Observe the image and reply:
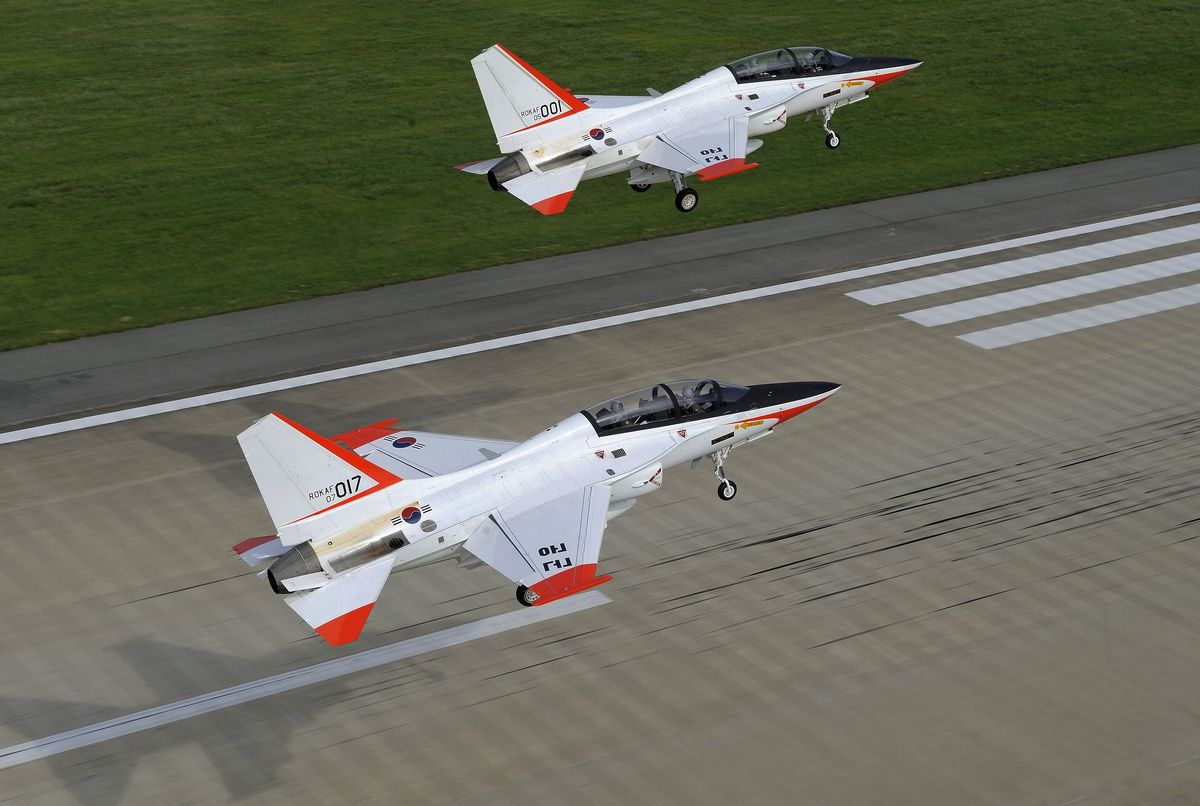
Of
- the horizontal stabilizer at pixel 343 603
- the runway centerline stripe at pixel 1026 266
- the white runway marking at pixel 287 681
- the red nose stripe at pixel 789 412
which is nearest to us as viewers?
the horizontal stabilizer at pixel 343 603

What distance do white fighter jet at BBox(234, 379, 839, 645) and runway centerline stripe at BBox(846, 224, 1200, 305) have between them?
40.6 ft

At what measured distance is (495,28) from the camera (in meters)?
60.1

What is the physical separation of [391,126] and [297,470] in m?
30.6

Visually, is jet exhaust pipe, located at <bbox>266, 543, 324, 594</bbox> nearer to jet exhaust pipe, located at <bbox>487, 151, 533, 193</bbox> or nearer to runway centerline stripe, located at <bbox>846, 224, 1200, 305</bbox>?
jet exhaust pipe, located at <bbox>487, 151, 533, 193</bbox>

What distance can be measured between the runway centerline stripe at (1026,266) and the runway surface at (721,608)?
2.77 meters

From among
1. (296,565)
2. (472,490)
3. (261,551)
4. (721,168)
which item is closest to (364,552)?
(296,565)

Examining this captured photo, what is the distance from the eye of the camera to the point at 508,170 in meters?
35.2

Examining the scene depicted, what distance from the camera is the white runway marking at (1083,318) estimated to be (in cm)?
3653

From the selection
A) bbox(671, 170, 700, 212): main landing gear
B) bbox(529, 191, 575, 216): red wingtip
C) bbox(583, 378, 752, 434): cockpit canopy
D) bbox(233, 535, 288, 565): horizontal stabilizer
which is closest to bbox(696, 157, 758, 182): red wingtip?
bbox(529, 191, 575, 216): red wingtip

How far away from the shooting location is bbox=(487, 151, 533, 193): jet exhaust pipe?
35.2 metres

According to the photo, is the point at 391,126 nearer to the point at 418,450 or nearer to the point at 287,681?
the point at 418,450

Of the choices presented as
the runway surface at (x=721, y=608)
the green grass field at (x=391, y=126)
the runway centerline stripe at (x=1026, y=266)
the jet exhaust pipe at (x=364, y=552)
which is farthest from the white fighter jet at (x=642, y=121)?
the jet exhaust pipe at (x=364, y=552)

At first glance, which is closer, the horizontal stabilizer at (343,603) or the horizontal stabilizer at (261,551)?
the horizontal stabilizer at (343,603)

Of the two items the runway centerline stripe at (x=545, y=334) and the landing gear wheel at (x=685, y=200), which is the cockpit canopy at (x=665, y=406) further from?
the landing gear wheel at (x=685, y=200)
